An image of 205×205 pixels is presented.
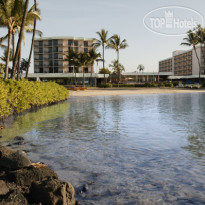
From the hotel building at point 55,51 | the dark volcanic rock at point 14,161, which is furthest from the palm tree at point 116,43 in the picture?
the dark volcanic rock at point 14,161

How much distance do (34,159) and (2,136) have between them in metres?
3.28

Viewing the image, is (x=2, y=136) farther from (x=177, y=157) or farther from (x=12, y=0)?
(x=12, y=0)

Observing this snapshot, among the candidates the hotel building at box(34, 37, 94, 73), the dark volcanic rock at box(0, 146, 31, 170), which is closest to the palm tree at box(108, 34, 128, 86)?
the hotel building at box(34, 37, 94, 73)

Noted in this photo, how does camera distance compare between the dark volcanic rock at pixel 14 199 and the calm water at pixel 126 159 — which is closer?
the dark volcanic rock at pixel 14 199

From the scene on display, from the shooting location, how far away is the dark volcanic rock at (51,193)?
347 centimetres

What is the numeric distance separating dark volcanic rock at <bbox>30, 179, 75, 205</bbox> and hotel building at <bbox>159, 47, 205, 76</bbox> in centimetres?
10452

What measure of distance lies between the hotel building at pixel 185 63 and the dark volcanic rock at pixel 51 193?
10452cm

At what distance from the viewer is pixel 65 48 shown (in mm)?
88938

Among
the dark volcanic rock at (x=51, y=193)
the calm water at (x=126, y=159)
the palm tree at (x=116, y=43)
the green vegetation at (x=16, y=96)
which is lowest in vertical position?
the calm water at (x=126, y=159)

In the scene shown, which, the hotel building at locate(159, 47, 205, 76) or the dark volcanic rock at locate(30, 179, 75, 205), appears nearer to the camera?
the dark volcanic rock at locate(30, 179, 75, 205)

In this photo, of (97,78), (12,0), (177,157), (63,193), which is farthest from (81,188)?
(97,78)

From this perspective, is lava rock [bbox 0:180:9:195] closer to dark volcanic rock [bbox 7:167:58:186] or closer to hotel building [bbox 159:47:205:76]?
dark volcanic rock [bbox 7:167:58:186]

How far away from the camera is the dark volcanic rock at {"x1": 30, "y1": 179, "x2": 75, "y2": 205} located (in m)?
3.47

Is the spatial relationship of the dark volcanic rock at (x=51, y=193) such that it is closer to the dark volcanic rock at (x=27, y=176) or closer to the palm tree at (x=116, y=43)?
the dark volcanic rock at (x=27, y=176)
